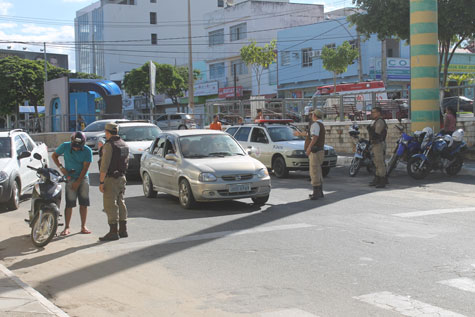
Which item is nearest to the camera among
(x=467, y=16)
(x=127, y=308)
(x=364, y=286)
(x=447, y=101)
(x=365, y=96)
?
(x=127, y=308)

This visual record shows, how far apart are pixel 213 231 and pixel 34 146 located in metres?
6.79

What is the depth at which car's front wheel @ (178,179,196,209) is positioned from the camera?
10.9m

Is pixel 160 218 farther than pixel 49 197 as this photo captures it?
Yes

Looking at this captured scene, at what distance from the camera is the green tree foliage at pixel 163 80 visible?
65.8 meters

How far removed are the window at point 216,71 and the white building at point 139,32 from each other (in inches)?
1444

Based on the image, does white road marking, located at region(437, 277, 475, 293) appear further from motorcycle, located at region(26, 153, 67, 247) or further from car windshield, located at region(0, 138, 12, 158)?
car windshield, located at region(0, 138, 12, 158)

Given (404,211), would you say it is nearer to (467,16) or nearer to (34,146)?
(34,146)

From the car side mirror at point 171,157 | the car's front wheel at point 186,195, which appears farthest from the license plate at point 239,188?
the car side mirror at point 171,157

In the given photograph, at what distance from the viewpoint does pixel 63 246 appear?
8.23 meters

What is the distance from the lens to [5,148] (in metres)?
12.4

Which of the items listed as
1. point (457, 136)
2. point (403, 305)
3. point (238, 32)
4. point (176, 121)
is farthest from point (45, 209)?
point (238, 32)

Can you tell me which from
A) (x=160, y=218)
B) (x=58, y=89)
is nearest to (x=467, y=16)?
(x=160, y=218)

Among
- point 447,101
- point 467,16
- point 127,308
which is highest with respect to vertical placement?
point 467,16

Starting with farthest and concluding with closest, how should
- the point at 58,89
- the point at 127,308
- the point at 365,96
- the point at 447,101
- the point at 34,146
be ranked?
the point at 58,89, the point at 365,96, the point at 447,101, the point at 34,146, the point at 127,308
